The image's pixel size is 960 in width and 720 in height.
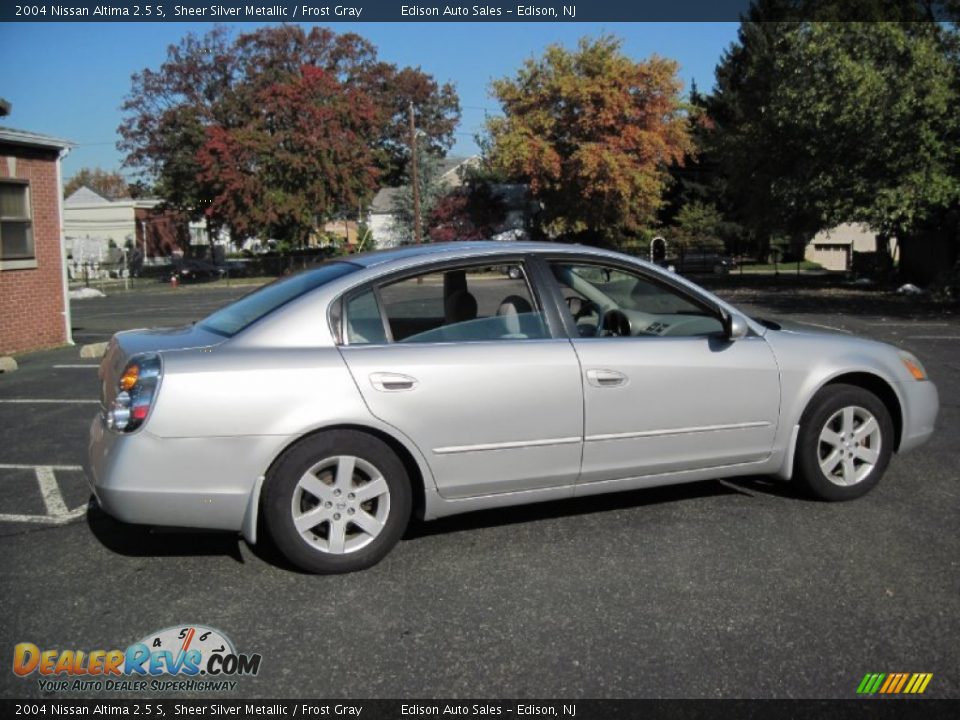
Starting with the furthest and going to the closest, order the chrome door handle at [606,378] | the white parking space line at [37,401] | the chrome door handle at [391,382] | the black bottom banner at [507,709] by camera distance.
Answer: the white parking space line at [37,401] < the chrome door handle at [606,378] < the chrome door handle at [391,382] < the black bottom banner at [507,709]

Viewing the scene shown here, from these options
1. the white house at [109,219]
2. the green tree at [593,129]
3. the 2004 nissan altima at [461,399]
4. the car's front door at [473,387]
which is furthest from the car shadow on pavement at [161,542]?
the white house at [109,219]

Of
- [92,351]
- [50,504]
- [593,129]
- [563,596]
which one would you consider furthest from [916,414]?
[593,129]

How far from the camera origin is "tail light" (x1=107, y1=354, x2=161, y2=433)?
373cm

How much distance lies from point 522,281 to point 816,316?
15405mm

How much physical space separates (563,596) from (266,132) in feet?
144

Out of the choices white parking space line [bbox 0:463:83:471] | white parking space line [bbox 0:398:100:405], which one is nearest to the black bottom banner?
white parking space line [bbox 0:463:83:471]

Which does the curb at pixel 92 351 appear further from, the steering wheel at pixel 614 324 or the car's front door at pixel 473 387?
the steering wheel at pixel 614 324

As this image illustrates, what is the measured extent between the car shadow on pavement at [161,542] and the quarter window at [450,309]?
1.31m

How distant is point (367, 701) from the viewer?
2.95 meters

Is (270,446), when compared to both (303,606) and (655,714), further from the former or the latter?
(655,714)

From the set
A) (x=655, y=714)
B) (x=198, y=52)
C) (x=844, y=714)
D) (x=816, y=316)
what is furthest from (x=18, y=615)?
(x=198, y=52)

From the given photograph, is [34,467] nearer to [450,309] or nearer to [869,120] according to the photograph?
[450,309]

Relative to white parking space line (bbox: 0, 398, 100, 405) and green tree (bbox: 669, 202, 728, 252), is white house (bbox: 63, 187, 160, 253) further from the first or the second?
white parking space line (bbox: 0, 398, 100, 405)

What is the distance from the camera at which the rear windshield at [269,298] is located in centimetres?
421
